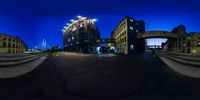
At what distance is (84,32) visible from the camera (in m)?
98.5

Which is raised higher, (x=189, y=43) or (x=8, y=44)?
(x=189, y=43)

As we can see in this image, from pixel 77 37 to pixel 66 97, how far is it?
101088 mm

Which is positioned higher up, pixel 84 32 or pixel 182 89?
pixel 84 32

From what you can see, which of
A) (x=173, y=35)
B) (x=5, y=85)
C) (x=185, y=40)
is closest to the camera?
(x=5, y=85)

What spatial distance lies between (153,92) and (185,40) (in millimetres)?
87626

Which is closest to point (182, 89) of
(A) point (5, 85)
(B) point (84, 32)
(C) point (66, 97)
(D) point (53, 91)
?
(C) point (66, 97)

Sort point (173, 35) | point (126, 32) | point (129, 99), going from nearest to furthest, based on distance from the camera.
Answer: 1. point (129, 99)
2. point (126, 32)
3. point (173, 35)

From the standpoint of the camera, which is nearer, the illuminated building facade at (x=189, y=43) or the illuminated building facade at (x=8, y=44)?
the illuminated building facade at (x=8, y=44)

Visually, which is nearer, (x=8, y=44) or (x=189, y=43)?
(x=8, y=44)

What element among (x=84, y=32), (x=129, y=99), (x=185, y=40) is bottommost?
(x=129, y=99)

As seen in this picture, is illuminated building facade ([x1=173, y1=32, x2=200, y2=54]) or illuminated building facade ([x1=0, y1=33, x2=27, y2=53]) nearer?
illuminated building facade ([x1=0, y1=33, x2=27, y2=53])

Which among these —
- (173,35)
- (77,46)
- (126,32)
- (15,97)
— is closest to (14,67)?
(15,97)

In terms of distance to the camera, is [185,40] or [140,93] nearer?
[140,93]

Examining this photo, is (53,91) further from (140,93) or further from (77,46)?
(77,46)
